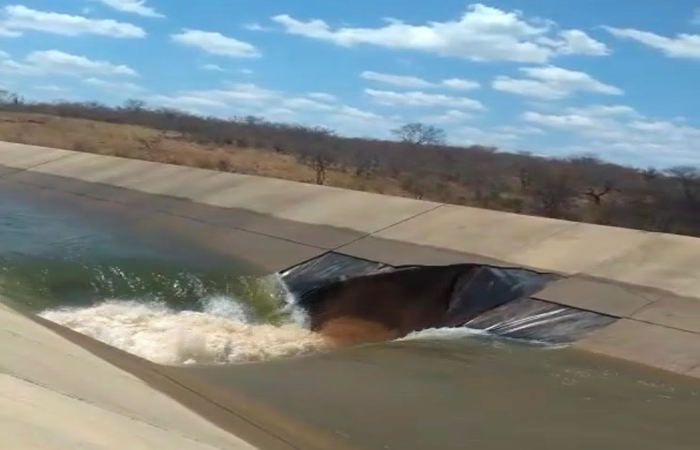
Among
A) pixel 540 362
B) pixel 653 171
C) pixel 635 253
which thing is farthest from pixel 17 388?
pixel 653 171

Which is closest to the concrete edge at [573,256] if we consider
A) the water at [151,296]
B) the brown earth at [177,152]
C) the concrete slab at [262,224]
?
the concrete slab at [262,224]

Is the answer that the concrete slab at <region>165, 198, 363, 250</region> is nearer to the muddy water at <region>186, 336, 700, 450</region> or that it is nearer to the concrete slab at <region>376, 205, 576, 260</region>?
the concrete slab at <region>376, 205, 576, 260</region>

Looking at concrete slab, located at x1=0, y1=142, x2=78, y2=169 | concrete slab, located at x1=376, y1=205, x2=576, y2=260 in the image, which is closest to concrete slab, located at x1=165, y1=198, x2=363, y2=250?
concrete slab, located at x1=376, y1=205, x2=576, y2=260

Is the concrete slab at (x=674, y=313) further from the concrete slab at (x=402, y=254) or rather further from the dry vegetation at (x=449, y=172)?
the dry vegetation at (x=449, y=172)

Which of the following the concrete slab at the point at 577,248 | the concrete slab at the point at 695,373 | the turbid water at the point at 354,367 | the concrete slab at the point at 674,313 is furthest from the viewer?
the concrete slab at the point at 577,248

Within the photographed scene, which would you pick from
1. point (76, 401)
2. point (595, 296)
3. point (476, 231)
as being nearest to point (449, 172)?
point (476, 231)

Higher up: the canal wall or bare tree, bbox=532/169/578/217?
bare tree, bbox=532/169/578/217

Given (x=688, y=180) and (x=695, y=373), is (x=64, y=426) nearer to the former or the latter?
(x=695, y=373)
